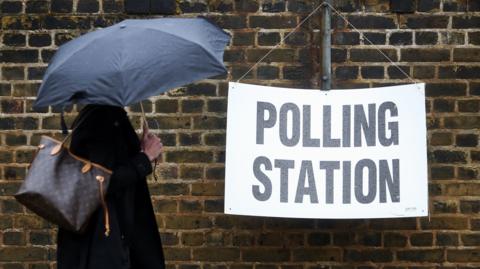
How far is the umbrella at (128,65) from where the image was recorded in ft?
11.6

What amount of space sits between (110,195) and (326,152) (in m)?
1.36

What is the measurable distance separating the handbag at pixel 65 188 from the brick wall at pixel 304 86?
1321mm

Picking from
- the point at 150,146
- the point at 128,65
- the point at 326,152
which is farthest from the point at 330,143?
the point at 128,65

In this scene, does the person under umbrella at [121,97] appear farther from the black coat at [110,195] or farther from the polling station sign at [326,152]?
the polling station sign at [326,152]

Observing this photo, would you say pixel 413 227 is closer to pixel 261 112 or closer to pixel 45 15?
pixel 261 112

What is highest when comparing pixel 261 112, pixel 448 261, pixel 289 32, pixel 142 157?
pixel 289 32

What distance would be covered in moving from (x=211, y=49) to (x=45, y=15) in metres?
1.64

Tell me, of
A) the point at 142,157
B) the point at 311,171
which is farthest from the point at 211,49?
the point at 311,171

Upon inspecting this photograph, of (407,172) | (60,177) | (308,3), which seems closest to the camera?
(60,177)

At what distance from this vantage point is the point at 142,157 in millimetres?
3906

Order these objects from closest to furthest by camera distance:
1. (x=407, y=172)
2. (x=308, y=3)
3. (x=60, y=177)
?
(x=60, y=177) < (x=407, y=172) < (x=308, y=3)

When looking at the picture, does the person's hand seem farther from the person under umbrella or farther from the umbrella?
the umbrella

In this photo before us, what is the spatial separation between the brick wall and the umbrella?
1.17 m

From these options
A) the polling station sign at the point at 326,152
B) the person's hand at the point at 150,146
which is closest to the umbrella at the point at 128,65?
the person's hand at the point at 150,146
